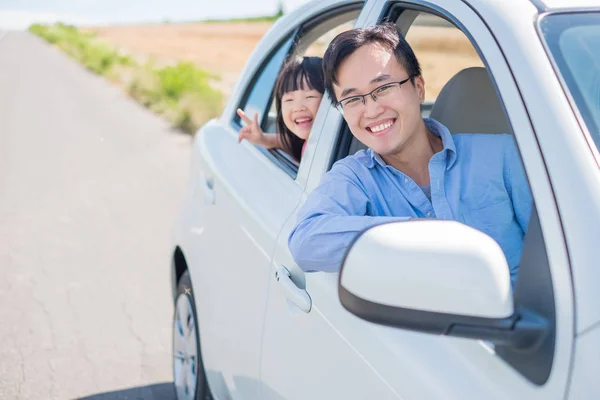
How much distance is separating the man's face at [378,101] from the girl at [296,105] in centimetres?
91

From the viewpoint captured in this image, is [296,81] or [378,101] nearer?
[378,101]

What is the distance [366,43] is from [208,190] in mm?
1287

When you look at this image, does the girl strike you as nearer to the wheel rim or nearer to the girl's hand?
the girl's hand

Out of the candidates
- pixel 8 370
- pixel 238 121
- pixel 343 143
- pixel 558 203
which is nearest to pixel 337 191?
pixel 343 143

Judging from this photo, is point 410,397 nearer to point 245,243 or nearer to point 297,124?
point 245,243

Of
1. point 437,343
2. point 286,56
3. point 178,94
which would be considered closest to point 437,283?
point 437,343

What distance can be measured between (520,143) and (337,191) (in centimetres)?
55

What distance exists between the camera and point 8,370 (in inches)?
144

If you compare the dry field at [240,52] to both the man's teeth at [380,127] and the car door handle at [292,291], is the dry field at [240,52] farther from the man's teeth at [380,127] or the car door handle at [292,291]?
the car door handle at [292,291]

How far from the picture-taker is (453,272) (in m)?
1.12

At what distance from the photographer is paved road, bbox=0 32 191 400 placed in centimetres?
370

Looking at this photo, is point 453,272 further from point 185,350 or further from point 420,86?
point 185,350

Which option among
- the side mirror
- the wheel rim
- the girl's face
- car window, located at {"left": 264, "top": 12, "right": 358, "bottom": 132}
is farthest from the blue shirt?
the wheel rim

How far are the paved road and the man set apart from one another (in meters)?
2.09
